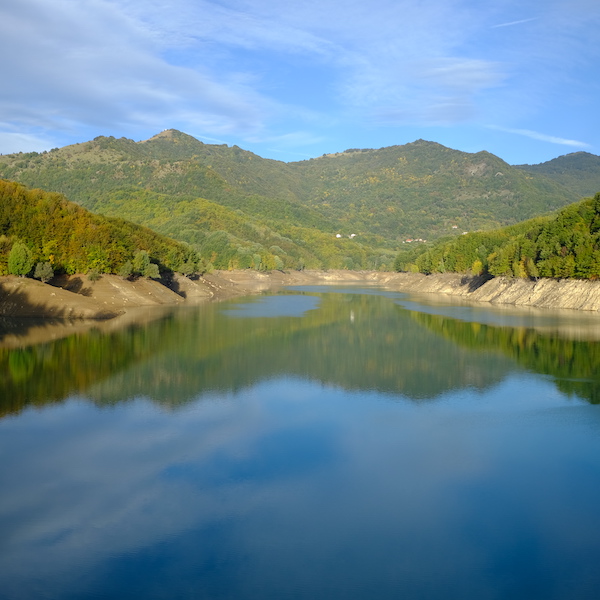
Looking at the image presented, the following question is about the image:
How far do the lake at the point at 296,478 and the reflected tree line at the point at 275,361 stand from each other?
1.03 ft

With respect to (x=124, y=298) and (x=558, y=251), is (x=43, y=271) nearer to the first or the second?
(x=124, y=298)

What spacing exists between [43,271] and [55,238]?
10.1 meters

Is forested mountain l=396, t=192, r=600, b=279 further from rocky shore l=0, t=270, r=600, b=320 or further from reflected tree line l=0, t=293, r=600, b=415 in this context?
reflected tree line l=0, t=293, r=600, b=415

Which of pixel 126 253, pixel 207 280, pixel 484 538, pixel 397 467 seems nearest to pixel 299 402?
pixel 397 467

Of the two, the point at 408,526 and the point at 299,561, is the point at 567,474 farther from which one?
the point at 299,561

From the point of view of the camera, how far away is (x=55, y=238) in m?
83.0

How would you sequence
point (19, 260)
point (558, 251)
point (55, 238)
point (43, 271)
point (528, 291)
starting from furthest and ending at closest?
point (528, 291) → point (558, 251) → point (55, 238) → point (43, 271) → point (19, 260)

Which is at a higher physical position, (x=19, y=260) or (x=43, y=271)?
(x=19, y=260)

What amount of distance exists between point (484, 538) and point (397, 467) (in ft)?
19.8

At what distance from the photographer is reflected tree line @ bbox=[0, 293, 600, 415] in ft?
118

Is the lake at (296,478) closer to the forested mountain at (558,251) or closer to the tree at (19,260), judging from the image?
the tree at (19,260)

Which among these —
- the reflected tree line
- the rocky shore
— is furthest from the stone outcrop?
the reflected tree line

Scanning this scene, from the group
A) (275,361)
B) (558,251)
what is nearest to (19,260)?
(275,361)

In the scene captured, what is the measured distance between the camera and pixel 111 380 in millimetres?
37719
